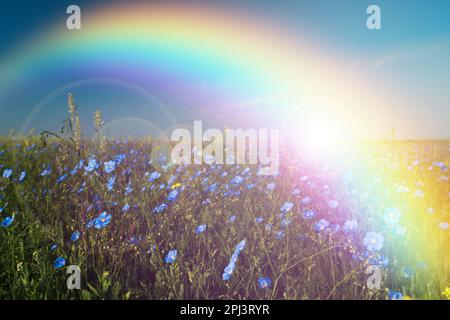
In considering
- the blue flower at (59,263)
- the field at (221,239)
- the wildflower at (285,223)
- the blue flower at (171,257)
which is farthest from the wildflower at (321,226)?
the blue flower at (59,263)

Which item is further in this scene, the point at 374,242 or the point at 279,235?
the point at 279,235

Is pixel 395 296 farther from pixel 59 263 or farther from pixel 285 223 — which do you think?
pixel 59 263

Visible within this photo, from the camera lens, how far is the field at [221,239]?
169cm

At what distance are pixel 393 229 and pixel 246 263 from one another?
1037mm

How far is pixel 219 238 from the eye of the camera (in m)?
2.13

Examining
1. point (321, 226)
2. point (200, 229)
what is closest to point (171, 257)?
point (200, 229)

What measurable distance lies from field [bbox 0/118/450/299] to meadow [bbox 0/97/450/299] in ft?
0.03

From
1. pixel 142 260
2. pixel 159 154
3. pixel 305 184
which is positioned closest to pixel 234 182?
pixel 305 184

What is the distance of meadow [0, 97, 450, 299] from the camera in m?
1.69

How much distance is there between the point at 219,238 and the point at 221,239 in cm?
2

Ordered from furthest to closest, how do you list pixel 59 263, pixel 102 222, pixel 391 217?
pixel 102 222
pixel 391 217
pixel 59 263

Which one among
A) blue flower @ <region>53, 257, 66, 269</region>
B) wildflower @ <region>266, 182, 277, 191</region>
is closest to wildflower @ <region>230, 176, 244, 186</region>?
wildflower @ <region>266, 182, 277, 191</region>
